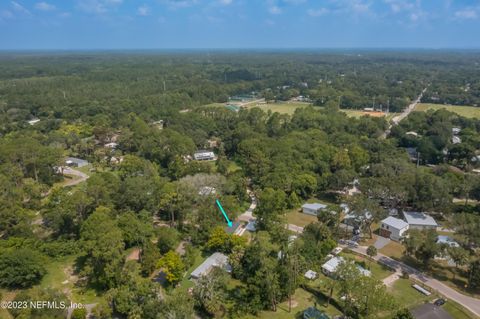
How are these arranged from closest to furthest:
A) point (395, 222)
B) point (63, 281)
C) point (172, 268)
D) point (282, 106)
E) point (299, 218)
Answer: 1. point (172, 268)
2. point (63, 281)
3. point (395, 222)
4. point (299, 218)
5. point (282, 106)

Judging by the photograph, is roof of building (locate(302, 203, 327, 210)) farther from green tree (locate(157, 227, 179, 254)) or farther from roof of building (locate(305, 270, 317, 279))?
green tree (locate(157, 227, 179, 254))

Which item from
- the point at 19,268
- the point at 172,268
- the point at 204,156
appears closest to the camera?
the point at 172,268

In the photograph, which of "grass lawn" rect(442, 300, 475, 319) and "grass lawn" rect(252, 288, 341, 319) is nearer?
"grass lawn" rect(442, 300, 475, 319)

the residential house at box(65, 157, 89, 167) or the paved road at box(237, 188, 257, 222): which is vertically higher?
the residential house at box(65, 157, 89, 167)

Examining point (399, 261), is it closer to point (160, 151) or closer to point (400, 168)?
point (400, 168)

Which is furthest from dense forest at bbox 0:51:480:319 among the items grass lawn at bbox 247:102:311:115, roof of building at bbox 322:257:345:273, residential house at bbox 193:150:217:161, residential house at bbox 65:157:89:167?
grass lawn at bbox 247:102:311:115

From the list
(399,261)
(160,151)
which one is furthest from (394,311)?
(160,151)

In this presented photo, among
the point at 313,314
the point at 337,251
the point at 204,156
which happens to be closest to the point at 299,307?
the point at 313,314

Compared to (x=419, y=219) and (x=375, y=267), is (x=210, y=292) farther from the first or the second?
(x=419, y=219)
